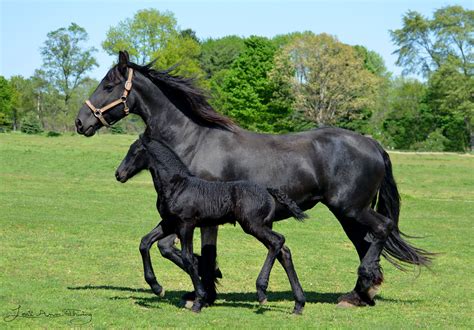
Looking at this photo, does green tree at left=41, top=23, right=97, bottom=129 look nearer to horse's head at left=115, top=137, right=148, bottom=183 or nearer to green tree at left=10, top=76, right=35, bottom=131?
green tree at left=10, top=76, right=35, bottom=131

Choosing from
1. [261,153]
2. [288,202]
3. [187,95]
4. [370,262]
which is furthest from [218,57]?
[288,202]

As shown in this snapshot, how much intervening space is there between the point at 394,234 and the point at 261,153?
231 cm

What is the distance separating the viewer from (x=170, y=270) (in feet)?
40.2

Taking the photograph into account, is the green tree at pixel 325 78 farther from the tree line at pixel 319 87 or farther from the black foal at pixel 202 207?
the black foal at pixel 202 207

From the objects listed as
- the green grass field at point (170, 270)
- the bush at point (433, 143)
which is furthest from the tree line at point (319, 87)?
the green grass field at point (170, 270)

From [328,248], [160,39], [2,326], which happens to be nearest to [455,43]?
[160,39]

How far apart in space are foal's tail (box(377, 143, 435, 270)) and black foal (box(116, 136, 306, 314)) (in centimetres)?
208

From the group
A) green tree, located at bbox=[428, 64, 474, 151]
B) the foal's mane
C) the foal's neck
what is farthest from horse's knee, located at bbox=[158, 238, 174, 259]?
green tree, located at bbox=[428, 64, 474, 151]

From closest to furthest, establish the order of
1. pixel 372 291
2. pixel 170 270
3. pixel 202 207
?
pixel 202 207 → pixel 372 291 → pixel 170 270

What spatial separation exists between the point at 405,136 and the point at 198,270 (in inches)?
2708

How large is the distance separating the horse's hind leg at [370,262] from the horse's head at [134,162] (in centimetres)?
289

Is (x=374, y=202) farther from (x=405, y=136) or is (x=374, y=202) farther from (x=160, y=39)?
(x=160, y=39)

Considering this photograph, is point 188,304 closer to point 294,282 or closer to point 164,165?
point 294,282

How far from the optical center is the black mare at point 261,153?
31.0 feet
